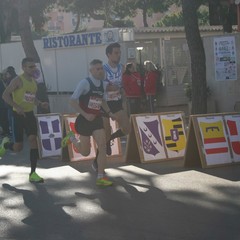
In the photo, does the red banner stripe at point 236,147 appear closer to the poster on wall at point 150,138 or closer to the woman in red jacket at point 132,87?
the poster on wall at point 150,138

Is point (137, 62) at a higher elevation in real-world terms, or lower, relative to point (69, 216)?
higher

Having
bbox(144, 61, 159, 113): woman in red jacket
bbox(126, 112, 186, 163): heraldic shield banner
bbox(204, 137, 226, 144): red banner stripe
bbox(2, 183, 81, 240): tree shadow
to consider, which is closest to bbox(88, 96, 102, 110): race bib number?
bbox(2, 183, 81, 240): tree shadow

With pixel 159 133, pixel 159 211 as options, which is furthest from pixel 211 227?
pixel 159 133

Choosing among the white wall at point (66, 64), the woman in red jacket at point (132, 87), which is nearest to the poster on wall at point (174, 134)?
the woman in red jacket at point (132, 87)

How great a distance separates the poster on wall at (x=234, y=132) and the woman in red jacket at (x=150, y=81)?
306 inches

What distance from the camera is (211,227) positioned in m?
5.82

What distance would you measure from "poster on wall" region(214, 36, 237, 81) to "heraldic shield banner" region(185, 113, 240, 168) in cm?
565

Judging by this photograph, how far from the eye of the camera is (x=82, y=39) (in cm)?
1934

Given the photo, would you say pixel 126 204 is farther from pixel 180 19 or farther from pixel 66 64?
pixel 180 19

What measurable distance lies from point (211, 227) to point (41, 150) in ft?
19.3

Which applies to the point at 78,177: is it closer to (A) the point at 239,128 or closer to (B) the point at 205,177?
(B) the point at 205,177

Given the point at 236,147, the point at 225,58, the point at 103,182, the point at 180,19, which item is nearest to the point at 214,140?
the point at 236,147

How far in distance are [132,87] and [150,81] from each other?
2.09 ft

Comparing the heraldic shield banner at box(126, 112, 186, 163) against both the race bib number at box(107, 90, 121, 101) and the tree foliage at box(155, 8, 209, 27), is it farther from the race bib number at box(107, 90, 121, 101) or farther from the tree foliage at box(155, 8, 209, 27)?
the tree foliage at box(155, 8, 209, 27)
